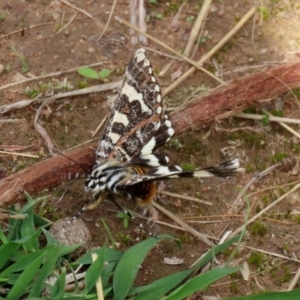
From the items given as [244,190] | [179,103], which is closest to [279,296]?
[244,190]

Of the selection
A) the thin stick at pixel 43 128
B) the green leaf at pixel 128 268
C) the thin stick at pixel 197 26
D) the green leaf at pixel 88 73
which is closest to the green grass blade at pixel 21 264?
the green leaf at pixel 128 268

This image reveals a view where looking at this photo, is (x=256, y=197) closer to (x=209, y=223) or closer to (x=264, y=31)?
(x=209, y=223)

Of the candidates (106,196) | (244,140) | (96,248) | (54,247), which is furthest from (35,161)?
(244,140)

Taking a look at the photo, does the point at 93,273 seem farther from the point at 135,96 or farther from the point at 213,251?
the point at 135,96

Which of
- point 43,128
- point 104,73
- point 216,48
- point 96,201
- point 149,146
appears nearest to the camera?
point 96,201

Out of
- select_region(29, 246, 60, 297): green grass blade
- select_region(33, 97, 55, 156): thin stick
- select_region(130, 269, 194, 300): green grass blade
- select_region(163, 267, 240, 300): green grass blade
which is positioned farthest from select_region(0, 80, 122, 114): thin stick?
select_region(163, 267, 240, 300): green grass blade

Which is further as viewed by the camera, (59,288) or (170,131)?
(170,131)
